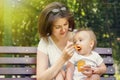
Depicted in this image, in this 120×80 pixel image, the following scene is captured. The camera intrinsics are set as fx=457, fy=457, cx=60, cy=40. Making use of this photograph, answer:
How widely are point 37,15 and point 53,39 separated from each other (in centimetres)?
222

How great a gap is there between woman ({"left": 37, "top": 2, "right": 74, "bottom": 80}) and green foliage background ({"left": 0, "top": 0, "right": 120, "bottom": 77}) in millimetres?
1940

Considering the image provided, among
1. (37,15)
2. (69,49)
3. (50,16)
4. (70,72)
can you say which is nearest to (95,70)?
(70,72)

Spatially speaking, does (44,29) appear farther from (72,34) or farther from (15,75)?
(15,75)

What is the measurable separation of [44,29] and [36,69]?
40 centimetres

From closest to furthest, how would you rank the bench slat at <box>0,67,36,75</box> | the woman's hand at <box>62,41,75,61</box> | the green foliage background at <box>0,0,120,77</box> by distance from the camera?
1. the woman's hand at <box>62,41,75,61</box>
2. the bench slat at <box>0,67,36,75</box>
3. the green foliage background at <box>0,0,120,77</box>

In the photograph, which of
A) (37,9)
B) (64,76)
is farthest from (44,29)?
(37,9)

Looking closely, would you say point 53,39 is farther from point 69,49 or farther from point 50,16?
point 69,49

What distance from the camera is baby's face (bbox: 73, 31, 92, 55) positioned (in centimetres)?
364

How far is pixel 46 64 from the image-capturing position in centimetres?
376

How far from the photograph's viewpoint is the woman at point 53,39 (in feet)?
12.0

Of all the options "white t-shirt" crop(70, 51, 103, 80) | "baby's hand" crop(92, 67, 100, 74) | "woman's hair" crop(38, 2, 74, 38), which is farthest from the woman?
"baby's hand" crop(92, 67, 100, 74)

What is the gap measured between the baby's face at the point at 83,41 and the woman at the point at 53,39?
10 centimetres

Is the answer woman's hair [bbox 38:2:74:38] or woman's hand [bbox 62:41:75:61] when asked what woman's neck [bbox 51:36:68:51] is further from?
woman's hand [bbox 62:41:75:61]

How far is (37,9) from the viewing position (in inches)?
238
